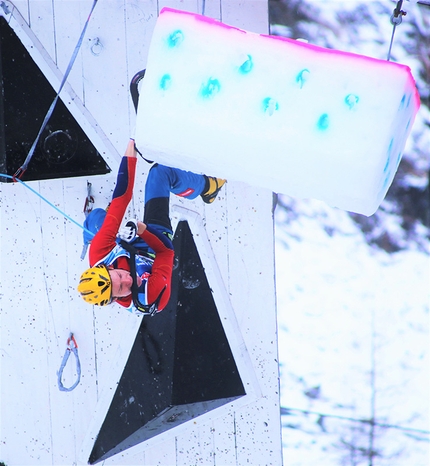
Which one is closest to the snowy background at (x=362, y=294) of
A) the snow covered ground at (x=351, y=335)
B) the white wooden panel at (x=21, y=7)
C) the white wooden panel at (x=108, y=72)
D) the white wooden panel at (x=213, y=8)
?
the snow covered ground at (x=351, y=335)

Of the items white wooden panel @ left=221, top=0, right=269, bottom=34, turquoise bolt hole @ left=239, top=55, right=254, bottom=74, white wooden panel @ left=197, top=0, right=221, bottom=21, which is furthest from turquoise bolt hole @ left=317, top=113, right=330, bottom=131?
white wooden panel @ left=197, top=0, right=221, bottom=21

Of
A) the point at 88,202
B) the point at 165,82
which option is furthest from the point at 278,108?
the point at 88,202

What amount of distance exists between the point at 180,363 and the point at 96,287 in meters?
0.78

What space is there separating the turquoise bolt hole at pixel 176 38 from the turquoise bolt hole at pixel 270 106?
0.79ft

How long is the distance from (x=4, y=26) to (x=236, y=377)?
1720 millimetres

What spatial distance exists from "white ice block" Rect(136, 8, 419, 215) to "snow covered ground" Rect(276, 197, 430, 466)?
2.58 feet

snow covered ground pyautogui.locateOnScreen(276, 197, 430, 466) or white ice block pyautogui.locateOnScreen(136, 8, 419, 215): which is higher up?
white ice block pyautogui.locateOnScreen(136, 8, 419, 215)

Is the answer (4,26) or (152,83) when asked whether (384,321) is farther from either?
(4,26)

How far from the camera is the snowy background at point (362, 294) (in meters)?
1.94

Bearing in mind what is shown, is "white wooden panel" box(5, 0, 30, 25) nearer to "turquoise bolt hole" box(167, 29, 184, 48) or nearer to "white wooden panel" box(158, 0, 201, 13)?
"white wooden panel" box(158, 0, 201, 13)

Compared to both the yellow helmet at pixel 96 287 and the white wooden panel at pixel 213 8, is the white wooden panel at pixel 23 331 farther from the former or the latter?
the white wooden panel at pixel 213 8

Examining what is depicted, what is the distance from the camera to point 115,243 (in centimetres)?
183

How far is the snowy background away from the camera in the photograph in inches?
76.5

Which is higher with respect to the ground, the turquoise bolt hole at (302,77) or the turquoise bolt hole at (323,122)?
the turquoise bolt hole at (302,77)
